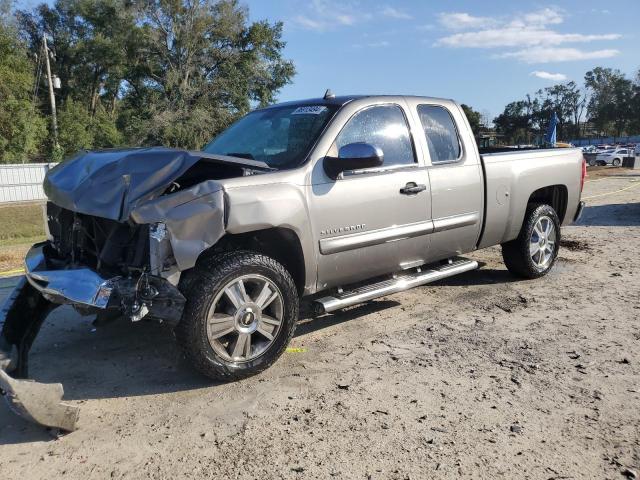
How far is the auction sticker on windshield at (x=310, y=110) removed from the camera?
4.53 metres

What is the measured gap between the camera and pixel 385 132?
184 inches

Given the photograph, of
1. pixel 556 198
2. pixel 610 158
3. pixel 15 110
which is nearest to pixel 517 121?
pixel 610 158

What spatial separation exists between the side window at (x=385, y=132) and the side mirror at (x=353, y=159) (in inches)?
12.2

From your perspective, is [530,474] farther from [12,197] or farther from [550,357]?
[12,197]

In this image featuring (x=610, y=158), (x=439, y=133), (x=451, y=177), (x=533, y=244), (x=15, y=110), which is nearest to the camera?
(x=451, y=177)

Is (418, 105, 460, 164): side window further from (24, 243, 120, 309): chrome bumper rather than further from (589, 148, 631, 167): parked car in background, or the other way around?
(589, 148, 631, 167): parked car in background

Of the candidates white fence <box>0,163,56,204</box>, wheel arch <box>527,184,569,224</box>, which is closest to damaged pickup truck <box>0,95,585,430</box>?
wheel arch <box>527,184,569,224</box>

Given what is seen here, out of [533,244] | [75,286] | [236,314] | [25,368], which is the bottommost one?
[25,368]

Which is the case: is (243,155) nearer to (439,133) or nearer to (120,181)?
(120,181)

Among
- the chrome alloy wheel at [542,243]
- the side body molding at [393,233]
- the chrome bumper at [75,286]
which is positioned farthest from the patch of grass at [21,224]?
the chrome alloy wheel at [542,243]

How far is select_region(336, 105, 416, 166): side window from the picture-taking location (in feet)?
14.5

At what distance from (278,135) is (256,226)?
1180mm

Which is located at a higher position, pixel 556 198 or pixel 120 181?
pixel 120 181

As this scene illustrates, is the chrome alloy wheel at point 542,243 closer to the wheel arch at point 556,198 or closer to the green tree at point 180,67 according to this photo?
the wheel arch at point 556,198
